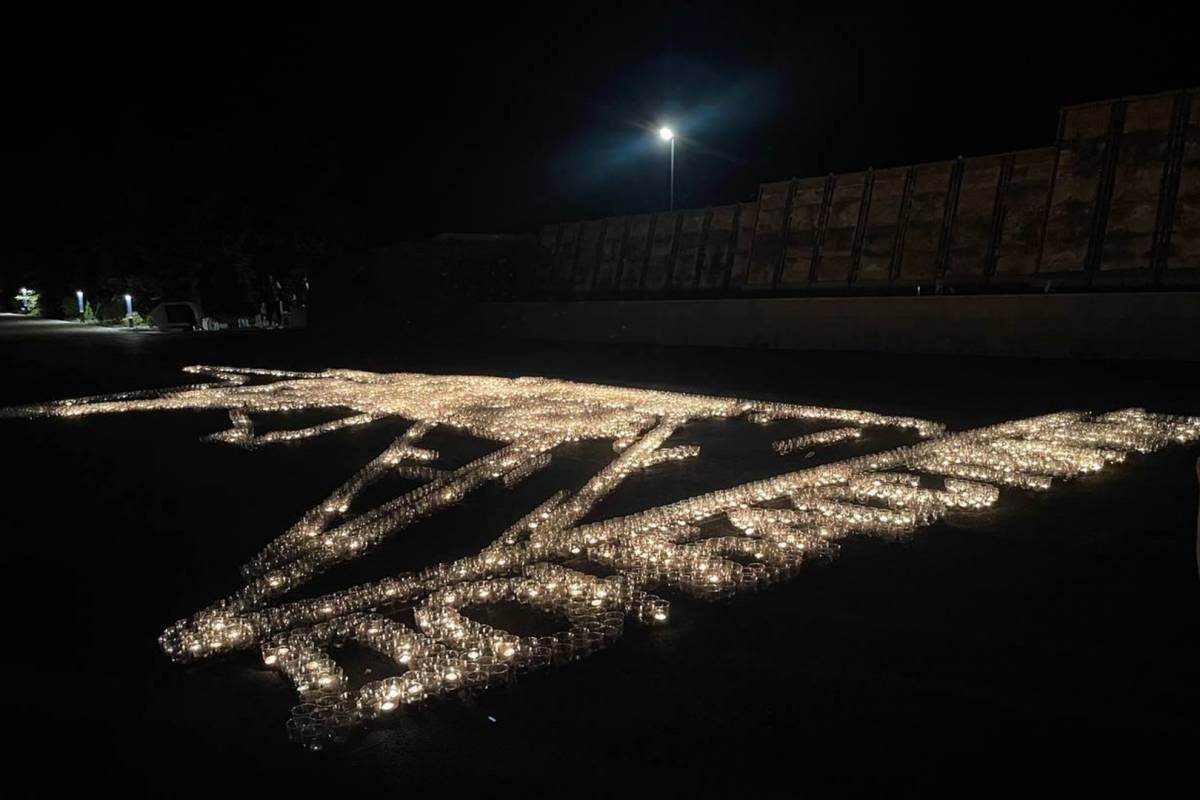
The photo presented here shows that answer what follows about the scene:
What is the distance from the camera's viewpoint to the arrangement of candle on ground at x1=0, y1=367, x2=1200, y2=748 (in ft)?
11.0

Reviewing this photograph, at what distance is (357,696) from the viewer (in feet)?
9.83

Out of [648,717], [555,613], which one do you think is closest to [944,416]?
[555,613]

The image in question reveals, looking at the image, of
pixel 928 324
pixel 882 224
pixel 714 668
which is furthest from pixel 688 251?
pixel 714 668

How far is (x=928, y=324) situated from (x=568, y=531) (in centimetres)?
1090

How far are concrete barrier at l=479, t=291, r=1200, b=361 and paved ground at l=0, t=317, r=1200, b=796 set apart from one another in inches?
253

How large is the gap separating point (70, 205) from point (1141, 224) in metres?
47.4

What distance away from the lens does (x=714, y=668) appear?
320cm

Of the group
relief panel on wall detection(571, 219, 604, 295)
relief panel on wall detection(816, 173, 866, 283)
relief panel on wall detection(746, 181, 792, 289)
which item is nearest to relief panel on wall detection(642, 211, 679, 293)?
relief panel on wall detection(571, 219, 604, 295)

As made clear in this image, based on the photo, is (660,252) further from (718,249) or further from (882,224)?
(882,224)

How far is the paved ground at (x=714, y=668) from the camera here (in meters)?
2.58

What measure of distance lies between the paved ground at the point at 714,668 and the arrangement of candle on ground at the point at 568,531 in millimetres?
163

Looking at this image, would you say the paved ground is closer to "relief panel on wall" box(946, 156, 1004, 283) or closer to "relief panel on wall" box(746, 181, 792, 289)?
"relief panel on wall" box(946, 156, 1004, 283)

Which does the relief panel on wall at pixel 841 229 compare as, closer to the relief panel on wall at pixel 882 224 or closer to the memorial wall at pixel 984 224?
the memorial wall at pixel 984 224

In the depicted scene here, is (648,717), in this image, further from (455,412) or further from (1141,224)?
(1141,224)
